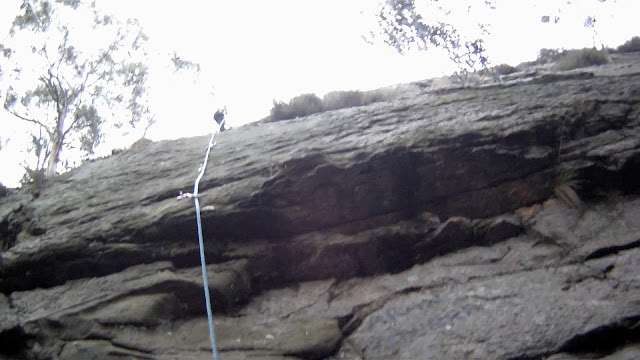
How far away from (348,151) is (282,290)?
85.4 inches

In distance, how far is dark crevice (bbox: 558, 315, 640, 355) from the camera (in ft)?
13.9

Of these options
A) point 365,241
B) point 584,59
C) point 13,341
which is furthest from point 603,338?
point 584,59

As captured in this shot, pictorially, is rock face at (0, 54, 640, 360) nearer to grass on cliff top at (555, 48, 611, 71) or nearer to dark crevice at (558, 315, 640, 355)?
dark crevice at (558, 315, 640, 355)

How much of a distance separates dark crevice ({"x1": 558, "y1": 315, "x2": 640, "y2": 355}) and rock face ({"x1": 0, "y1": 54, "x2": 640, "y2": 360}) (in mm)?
208

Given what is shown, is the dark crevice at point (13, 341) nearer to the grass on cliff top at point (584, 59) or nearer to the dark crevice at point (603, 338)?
the dark crevice at point (603, 338)

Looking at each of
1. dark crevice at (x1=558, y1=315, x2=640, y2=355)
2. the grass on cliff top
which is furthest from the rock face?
the grass on cliff top

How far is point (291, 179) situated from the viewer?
6.55 m

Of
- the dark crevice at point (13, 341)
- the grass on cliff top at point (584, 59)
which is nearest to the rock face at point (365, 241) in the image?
the dark crevice at point (13, 341)

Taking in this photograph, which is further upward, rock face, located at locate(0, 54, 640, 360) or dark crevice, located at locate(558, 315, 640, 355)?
rock face, located at locate(0, 54, 640, 360)

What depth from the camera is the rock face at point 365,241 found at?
5.06m

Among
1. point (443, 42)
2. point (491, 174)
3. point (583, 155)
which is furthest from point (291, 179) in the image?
point (443, 42)

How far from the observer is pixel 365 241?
6344mm

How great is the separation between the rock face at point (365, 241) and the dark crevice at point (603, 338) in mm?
208

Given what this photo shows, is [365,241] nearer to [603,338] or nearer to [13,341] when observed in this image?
[603,338]
